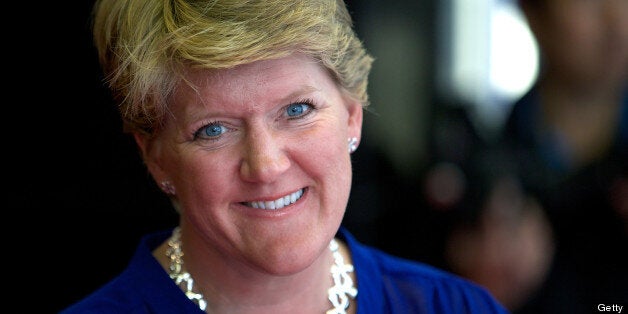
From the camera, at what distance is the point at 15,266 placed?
8.59 feet

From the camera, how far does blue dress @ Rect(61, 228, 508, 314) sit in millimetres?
1593

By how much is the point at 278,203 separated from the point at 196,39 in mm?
316

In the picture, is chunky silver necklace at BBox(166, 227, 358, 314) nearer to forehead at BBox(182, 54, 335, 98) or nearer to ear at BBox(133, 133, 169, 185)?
ear at BBox(133, 133, 169, 185)

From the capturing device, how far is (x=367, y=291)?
5.63ft

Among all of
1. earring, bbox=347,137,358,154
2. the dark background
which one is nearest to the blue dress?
earring, bbox=347,137,358,154

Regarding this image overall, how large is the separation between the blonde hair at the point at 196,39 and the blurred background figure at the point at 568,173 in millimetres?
633

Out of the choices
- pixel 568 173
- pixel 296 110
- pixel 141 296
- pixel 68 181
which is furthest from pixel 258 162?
pixel 68 181

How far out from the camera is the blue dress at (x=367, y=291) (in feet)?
5.23

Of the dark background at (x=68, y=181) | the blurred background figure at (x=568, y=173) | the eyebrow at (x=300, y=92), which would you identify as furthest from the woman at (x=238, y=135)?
the dark background at (x=68, y=181)

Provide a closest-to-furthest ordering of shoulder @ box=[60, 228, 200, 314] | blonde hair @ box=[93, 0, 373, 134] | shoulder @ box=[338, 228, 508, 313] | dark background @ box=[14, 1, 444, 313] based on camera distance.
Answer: blonde hair @ box=[93, 0, 373, 134] < shoulder @ box=[60, 228, 200, 314] < shoulder @ box=[338, 228, 508, 313] < dark background @ box=[14, 1, 444, 313]

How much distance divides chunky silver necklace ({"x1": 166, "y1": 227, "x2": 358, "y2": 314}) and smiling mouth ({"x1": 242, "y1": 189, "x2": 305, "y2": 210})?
24cm

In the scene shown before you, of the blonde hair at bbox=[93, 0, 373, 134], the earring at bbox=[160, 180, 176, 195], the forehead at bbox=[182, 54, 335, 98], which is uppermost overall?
the blonde hair at bbox=[93, 0, 373, 134]

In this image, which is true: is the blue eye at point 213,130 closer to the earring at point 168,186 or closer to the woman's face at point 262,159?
the woman's face at point 262,159

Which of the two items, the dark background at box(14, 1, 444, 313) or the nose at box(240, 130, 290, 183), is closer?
the nose at box(240, 130, 290, 183)
